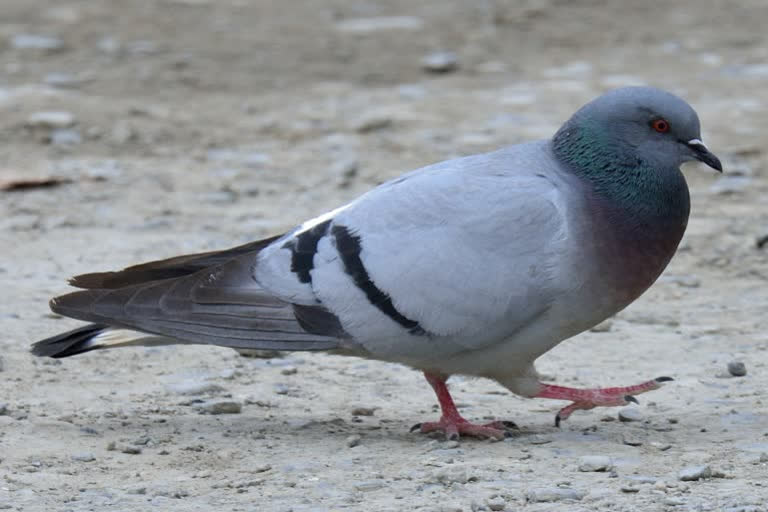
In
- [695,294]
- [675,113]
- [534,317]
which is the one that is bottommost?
[695,294]

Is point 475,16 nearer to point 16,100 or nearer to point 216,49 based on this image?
point 216,49

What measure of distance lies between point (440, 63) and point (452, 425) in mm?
5517

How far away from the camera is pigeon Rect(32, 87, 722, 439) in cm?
433

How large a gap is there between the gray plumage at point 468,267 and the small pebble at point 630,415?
34cm

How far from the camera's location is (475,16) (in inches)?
424

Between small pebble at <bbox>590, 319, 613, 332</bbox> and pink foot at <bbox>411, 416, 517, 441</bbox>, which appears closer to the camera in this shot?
pink foot at <bbox>411, 416, 517, 441</bbox>

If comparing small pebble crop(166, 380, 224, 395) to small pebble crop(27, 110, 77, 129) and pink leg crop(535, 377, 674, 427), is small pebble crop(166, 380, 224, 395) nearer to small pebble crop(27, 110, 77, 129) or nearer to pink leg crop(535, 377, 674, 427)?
pink leg crop(535, 377, 674, 427)

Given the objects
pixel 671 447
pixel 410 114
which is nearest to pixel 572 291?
pixel 671 447

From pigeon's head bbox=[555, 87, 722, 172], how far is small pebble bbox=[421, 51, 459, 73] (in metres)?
5.26

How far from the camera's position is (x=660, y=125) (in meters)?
4.53

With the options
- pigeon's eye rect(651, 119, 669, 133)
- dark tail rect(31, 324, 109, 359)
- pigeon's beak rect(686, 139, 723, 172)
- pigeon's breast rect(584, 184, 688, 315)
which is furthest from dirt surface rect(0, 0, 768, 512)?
pigeon's eye rect(651, 119, 669, 133)

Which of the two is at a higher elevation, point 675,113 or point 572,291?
point 675,113

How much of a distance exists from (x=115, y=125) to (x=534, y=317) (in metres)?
4.76

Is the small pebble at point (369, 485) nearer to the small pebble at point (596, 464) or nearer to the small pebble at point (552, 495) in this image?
the small pebble at point (552, 495)
